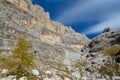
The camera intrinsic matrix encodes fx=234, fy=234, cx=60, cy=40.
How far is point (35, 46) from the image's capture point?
186000 mm

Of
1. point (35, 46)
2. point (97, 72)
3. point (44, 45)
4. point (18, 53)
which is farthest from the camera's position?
point (44, 45)

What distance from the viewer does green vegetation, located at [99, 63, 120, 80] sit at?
394ft

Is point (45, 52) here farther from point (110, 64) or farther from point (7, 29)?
point (110, 64)

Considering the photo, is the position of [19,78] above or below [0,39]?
below

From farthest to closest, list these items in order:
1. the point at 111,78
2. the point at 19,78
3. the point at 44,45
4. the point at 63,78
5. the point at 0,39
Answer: the point at 44,45
the point at 0,39
the point at 111,78
the point at 63,78
the point at 19,78

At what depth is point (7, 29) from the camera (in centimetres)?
19975

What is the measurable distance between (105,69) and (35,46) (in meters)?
74.1

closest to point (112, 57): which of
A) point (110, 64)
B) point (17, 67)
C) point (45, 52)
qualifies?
point (110, 64)

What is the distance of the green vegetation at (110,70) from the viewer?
120 meters

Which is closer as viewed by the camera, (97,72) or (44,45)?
(97,72)

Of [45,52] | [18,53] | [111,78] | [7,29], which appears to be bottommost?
[111,78]

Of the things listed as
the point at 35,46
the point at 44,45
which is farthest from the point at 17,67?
the point at 44,45

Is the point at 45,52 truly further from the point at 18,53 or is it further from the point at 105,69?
the point at 18,53

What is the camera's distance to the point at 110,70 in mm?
124812
